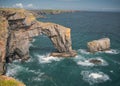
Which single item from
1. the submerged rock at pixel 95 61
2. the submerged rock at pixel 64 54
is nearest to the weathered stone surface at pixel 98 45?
the submerged rock at pixel 64 54

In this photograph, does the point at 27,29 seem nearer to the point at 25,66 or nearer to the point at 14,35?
the point at 14,35

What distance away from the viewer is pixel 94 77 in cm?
5303

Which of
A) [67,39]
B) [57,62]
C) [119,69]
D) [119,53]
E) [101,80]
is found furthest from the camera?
[119,53]

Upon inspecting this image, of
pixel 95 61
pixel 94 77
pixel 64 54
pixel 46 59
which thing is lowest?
pixel 94 77

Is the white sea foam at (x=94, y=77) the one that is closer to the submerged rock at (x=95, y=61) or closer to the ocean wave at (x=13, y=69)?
the submerged rock at (x=95, y=61)

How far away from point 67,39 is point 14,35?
1915cm

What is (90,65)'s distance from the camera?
2458 inches

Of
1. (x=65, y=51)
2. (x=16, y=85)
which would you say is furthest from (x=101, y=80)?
(x=16, y=85)

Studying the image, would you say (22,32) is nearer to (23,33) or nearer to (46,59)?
(23,33)

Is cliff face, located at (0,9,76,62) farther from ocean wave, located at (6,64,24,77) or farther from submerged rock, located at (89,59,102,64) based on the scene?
submerged rock, located at (89,59,102,64)

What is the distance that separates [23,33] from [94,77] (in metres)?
29.6

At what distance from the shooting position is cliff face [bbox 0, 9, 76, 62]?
62200mm

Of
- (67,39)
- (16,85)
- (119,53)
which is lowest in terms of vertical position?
(119,53)

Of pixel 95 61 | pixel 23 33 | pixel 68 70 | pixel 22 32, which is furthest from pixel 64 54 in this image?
pixel 22 32
